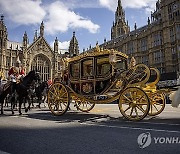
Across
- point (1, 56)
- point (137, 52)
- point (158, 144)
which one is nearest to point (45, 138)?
point (158, 144)

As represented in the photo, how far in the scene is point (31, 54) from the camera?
186 feet

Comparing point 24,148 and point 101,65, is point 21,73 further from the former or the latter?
point 24,148

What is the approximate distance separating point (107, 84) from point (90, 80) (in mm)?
863

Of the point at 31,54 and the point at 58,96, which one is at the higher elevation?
the point at 31,54

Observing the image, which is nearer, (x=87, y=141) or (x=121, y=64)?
(x=87, y=141)

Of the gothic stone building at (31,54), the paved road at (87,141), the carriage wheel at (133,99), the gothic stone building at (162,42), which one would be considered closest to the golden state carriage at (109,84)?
the carriage wheel at (133,99)

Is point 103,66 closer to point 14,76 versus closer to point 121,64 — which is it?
point 121,64

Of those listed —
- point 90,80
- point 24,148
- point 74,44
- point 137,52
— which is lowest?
point 24,148

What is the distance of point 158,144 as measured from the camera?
3875 mm

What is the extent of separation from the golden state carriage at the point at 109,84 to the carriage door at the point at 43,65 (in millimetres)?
50511

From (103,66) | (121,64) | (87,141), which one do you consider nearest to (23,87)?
(103,66)

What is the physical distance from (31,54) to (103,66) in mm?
51814

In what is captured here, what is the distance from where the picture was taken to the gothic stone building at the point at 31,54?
5472 centimetres

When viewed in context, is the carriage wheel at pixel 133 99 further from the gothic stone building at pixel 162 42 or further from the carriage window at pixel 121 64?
the gothic stone building at pixel 162 42
